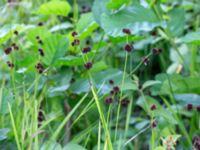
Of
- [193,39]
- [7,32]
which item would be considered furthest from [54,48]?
[193,39]

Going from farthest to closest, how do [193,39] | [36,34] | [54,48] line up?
1. [36,34]
2. [54,48]
3. [193,39]

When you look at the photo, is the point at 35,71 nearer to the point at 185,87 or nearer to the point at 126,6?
the point at 126,6

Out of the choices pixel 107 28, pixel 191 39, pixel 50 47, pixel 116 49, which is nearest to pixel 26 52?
pixel 116 49

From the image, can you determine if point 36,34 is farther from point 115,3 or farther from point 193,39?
point 193,39

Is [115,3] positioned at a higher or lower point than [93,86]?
higher

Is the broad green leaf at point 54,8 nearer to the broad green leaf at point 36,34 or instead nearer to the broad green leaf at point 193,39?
the broad green leaf at point 36,34

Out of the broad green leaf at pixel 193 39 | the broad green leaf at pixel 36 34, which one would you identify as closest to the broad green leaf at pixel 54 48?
the broad green leaf at pixel 36 34

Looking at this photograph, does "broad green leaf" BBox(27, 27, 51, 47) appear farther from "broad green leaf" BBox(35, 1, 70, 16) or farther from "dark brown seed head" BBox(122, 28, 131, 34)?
"dark brown seed head" BBox(122, 28, 131, 34)
